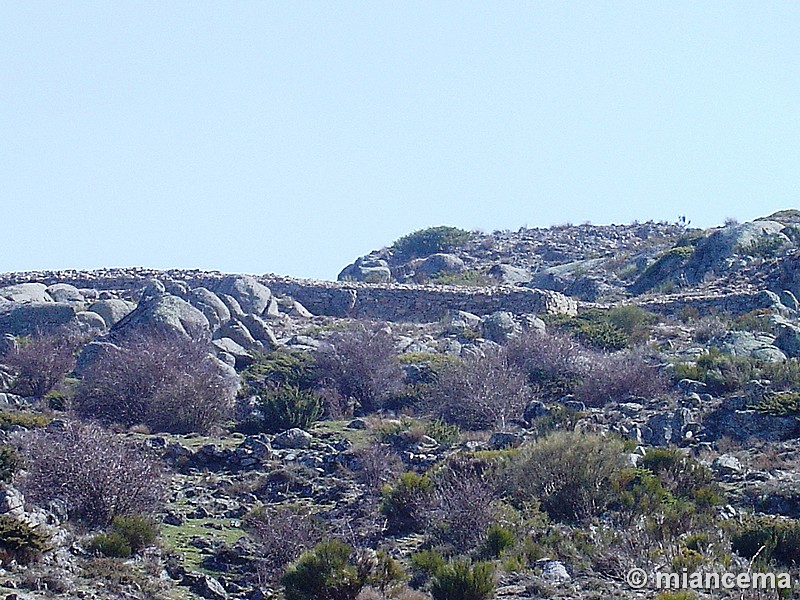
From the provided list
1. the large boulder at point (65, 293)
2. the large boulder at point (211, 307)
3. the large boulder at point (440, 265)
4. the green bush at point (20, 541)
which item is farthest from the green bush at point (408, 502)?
the large boulder at point (440, 265)

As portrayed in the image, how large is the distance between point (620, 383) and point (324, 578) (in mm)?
12094

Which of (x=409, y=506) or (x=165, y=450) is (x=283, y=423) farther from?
(x=409, y=506)

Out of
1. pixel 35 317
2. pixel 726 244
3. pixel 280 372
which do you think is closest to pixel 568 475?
pixel 280 372

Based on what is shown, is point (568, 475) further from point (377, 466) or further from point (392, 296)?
point (392, 296)

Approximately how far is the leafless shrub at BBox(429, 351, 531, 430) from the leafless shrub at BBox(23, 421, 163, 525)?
7.47 meters

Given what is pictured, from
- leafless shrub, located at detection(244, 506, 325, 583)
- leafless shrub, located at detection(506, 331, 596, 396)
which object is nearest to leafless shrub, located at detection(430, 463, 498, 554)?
leafless shrub, located at detection(244, 506, 325, 583)

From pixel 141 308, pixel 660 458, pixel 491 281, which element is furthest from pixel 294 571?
pixel 491 281

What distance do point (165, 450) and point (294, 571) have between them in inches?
296

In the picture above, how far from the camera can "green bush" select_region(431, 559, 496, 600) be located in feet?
37.4

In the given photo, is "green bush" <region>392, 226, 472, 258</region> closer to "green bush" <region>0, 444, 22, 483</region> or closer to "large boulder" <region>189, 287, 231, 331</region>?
"large boulder" <region>189, 287, 231, 331</region>

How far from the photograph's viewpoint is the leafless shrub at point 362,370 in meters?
24.3

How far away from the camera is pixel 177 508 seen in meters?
16.1

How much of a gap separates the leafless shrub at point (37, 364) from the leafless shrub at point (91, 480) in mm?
8935

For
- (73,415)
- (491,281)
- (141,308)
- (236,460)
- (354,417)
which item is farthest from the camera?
(491,281)
